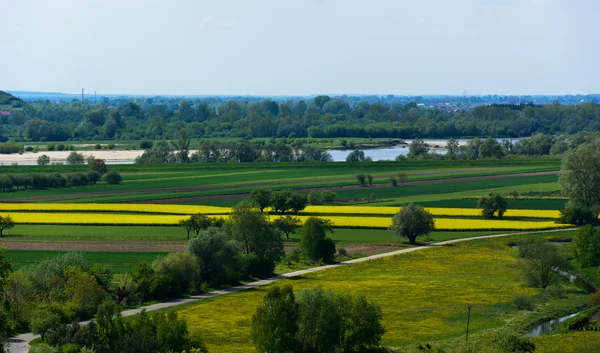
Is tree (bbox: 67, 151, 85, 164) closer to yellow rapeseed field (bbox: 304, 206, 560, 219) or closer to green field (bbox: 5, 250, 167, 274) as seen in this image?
yellow rapeseed field (bbox: 304, 206, 560, 219)

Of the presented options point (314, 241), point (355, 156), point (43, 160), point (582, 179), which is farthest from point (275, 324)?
point (355, 156)

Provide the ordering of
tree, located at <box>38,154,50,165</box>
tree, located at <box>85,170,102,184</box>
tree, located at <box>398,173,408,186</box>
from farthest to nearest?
tree, located at <box>38,154,50,165</box>, tree, located at <box>85,170,102,184</box>, tree, located at <box>398,173,408,186</box>

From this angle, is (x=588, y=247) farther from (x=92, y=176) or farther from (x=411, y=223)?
(x=92, y=176)

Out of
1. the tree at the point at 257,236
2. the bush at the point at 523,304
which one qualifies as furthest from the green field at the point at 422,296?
the tree at the point at 257,236

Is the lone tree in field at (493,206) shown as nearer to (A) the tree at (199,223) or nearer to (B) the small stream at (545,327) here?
(A) the tree at (199,223)

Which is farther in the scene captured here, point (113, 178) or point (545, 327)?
point (113, 178)

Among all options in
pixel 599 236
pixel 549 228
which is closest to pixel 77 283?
pixel 599 236

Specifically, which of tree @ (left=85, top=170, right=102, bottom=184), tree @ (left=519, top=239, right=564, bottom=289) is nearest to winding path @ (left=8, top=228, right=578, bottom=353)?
tree @ (left=519, top=239, right=564, bottom=289)
